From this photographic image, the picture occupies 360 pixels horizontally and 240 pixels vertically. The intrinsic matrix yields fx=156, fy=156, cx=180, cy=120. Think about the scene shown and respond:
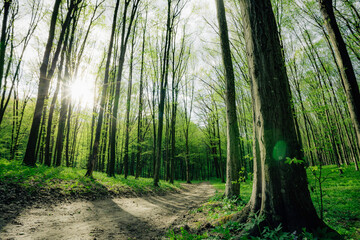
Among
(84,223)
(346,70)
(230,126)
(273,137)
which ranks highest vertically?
(346,70)

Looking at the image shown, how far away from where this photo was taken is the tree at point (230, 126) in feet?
18.5

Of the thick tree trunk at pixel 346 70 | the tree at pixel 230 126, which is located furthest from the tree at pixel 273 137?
the thick tree trunk at pixel 346 70

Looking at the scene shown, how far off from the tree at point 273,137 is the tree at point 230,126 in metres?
3.02

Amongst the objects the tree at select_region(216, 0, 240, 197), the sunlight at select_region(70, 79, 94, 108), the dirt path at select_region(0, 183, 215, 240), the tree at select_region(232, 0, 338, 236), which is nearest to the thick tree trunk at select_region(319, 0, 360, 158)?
the tree at select_region(216, 0, 240, 197)

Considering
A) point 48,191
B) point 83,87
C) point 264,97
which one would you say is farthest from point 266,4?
point 83,87

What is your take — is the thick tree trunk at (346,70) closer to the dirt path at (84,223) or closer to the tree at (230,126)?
the tree at (230,126)

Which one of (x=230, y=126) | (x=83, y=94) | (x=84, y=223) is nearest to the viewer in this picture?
(x=84, y=223)

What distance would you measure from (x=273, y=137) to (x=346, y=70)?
3.80 meters

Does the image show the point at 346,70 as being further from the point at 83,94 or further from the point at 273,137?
the point at 83,94

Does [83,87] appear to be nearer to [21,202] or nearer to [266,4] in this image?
[21,202]

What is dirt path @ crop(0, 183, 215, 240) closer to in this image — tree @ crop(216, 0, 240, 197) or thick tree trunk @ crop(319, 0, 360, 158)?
tree @ crop(216, 0, 240, 197)

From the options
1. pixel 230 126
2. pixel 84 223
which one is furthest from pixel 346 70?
pixel 84 223

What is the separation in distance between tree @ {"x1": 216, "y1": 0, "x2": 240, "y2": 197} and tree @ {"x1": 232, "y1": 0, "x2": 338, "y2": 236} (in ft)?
9.92

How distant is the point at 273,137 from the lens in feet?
7.64
